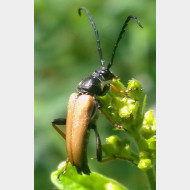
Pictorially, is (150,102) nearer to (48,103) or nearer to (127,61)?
(127,61)

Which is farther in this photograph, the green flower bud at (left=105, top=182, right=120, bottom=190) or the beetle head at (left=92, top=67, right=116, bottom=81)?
the beetle head at (left=92, top=67, right=116, bottom=81)

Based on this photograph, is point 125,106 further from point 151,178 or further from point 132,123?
point 151,178

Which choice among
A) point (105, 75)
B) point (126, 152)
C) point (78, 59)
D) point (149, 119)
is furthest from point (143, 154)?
point (78, 59)

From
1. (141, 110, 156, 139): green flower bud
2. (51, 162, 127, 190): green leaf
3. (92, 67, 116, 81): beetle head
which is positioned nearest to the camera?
(141, 110, 156, 139): green flower bud

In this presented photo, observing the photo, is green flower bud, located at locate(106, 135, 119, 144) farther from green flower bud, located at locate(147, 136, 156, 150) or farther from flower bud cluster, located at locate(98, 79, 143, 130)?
green flower bud, located at locate(147, 136, 156, 150)

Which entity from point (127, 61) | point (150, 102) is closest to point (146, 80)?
point (150, 102)

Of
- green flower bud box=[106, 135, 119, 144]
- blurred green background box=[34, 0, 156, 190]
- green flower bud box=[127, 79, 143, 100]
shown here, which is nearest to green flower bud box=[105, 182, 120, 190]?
green flower bud box=[106, 135, 119, 144]

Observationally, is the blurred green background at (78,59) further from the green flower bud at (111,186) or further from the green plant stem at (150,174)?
the green plant stem at (150,174)
